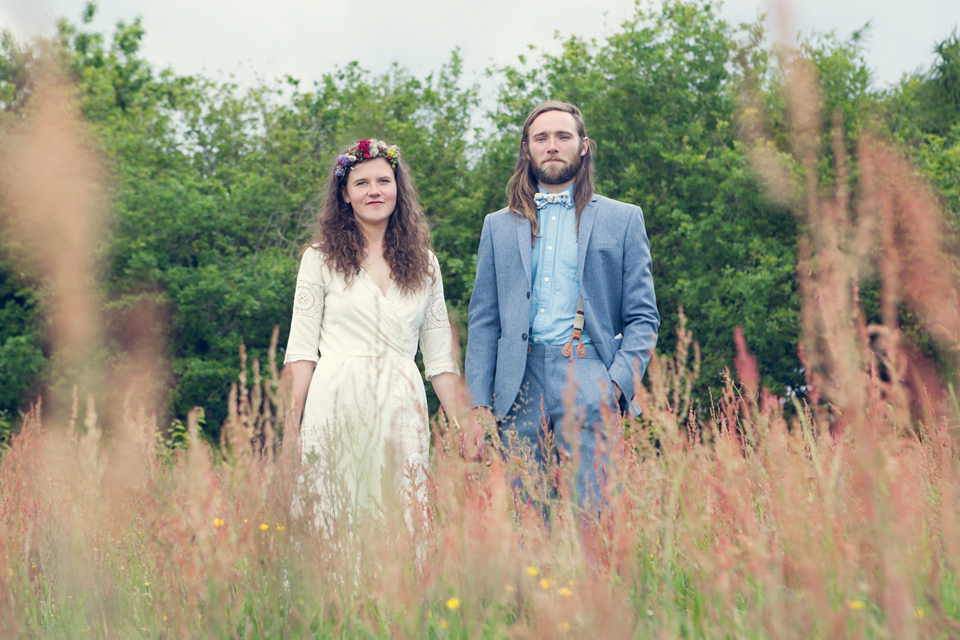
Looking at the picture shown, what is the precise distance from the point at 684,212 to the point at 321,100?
6979mm

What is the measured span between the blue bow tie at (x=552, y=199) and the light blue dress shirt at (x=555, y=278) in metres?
0.02

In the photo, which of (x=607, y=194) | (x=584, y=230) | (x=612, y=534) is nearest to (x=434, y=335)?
(x=584, y=230)

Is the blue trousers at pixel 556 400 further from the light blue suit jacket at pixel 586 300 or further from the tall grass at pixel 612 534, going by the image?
the tall grass at pixel 612 534

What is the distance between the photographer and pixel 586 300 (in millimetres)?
3148

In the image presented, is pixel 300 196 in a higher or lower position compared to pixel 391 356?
higher

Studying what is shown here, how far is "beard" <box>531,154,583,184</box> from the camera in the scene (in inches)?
131

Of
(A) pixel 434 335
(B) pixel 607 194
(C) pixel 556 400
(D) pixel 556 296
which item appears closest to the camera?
(C) pixel 556 400

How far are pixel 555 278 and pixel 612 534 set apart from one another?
4.55 ft

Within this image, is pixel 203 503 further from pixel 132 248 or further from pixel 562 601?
pixel 132 248

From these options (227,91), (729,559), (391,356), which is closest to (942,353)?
(391,356)

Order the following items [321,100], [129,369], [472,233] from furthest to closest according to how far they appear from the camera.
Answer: [321,100], [472,233], [129,369]

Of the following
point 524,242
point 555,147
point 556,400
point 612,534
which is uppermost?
point 555,147

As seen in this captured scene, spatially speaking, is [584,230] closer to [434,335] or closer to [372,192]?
[434,335]

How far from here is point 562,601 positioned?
1.57 m
